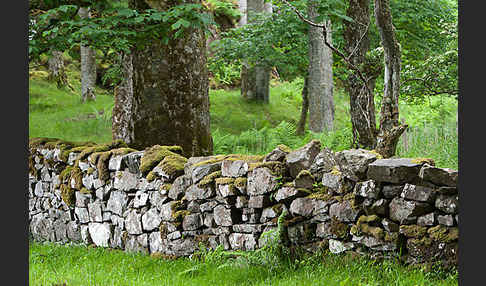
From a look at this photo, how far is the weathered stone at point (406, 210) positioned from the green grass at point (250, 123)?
2771mm

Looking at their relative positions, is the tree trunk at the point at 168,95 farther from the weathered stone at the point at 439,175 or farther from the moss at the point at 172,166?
the weathered stone at the point at 439,175

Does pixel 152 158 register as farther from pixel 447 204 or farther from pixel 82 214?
pixel 447 204

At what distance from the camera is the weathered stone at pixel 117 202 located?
22.1 ft

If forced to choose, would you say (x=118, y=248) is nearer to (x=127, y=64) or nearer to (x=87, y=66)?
(x=127, y=64)

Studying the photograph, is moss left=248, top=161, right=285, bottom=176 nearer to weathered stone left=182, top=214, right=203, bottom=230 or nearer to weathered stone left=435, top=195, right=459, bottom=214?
weathered stone left=182, top=214, right=203, bottom=230

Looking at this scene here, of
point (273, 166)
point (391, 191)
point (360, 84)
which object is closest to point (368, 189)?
point (391, 191)

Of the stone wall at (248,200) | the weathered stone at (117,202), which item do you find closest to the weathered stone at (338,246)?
the stone wall at (248,200)

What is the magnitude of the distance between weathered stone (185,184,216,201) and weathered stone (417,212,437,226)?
97.8 inches

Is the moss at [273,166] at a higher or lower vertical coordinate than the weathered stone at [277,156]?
lower

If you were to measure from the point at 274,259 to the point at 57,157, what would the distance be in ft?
16.3

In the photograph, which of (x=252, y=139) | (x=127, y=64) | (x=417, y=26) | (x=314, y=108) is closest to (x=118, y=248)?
(x=127, y=64)

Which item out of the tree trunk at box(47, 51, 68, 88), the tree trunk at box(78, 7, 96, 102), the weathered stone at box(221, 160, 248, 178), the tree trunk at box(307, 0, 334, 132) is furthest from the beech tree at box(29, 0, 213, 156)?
the tree trunk at box(47, 51, 68, 88)

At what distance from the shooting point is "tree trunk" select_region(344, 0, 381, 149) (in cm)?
709

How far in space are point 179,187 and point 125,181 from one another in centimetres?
107
